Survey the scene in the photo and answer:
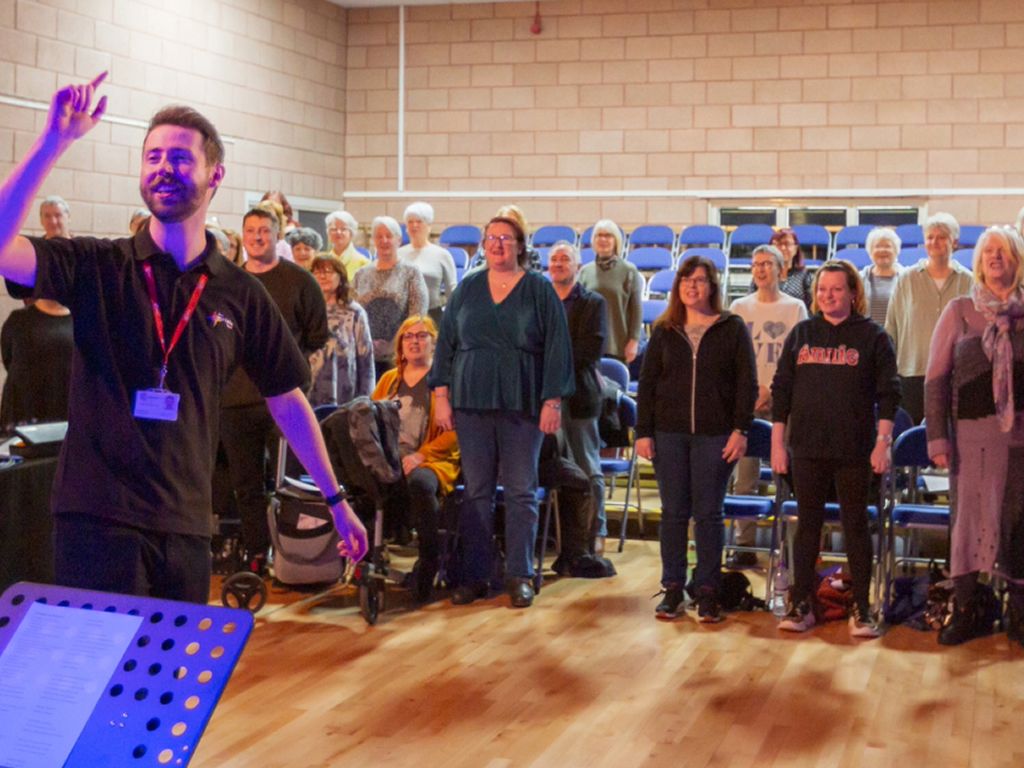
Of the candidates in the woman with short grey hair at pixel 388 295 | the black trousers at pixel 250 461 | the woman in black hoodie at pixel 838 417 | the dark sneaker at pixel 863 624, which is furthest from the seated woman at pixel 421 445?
the dark sneaker at pixel 863 624

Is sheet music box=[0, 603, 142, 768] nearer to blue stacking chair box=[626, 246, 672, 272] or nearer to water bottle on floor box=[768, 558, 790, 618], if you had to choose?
water bottle on floor box=[768, 558, 790, 618]

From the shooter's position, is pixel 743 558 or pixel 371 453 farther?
pixel 743 558

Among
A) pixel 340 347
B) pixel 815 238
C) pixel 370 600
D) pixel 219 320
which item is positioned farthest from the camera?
pixel 815 238

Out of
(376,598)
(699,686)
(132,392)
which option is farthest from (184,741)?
(376,598)

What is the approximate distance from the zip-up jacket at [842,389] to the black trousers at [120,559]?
3.17 m

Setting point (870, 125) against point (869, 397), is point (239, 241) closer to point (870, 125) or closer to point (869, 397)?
point (869, 397)

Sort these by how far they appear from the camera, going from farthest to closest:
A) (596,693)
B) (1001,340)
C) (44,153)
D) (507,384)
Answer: (507,384) < (1001,340) < (596,693) < (44,153)

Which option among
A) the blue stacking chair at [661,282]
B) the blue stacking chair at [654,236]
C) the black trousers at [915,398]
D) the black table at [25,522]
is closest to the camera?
the black table at [25,522]

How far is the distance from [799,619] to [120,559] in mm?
3401

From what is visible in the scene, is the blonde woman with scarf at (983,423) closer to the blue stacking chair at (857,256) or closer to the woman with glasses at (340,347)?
the woman with glasses at (340,347)

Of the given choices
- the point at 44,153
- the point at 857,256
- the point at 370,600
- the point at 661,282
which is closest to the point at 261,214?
the point at 370,600

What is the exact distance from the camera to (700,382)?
495cm

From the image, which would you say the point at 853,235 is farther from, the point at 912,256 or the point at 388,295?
the point at 388,295

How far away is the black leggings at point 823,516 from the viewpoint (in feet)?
15.5
